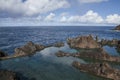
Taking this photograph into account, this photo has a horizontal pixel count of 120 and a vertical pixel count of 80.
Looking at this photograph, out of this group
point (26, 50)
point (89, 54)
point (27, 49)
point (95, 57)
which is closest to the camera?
point (95, 57)

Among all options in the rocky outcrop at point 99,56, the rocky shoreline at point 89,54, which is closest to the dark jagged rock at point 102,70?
the rocky shoreline at point 89,54

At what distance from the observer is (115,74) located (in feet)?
146

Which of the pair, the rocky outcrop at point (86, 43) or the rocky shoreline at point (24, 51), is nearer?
the rocky shoreline at point (24, 51)

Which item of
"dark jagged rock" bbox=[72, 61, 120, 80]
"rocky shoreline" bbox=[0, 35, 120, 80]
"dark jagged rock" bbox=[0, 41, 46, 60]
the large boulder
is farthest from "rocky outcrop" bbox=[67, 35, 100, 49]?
"dark jagged rock" bbox=[72, 61, 120, 80]

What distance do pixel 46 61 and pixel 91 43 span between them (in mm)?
31503

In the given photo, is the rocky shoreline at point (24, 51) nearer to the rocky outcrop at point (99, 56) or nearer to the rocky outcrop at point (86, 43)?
the rocky outcrop at point (99, 56)

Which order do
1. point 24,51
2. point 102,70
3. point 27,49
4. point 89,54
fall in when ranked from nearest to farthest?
point 102,70, point 89,54, point 24,51, point 27,49

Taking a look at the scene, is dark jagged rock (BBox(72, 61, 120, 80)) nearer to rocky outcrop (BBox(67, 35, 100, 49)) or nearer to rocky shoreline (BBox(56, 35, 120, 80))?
rocky shoreline (BBox(56, 35, 120, 80))

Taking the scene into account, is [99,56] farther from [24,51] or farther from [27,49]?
[24,51]

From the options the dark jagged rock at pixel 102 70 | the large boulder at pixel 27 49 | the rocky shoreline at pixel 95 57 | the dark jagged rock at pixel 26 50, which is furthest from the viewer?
the large boulder at pixel 27 49

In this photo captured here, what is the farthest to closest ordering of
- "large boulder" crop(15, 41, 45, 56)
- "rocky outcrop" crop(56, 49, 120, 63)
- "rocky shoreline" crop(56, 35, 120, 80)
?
"large boulder" crop(15, 41, 45, 56) → "rocky outcrop" crop(56, 49, 120, 63) → "rocky shoreline" crop(56, 35, 120, 80)

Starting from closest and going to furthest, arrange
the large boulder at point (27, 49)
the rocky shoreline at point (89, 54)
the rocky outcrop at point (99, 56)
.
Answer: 1. the rocky shoreline at point (89, 54)
2. the rocky outcrop at point (99, 56)
3. the large boulder at point (27, 49)

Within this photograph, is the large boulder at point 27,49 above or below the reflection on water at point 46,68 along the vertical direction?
above

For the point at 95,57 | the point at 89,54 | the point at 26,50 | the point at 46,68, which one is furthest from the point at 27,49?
the point at 95,57
